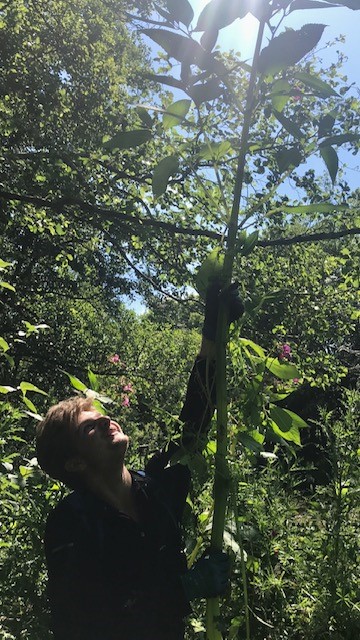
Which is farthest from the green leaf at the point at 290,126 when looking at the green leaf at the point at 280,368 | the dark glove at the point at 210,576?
the dark glove at the point at 210,576

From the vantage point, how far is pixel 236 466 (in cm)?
98

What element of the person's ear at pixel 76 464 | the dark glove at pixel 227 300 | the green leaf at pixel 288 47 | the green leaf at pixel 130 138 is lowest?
the person's ear at pixel 76 464

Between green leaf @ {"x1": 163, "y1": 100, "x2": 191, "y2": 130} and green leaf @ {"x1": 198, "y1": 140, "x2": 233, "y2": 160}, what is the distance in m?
0.08

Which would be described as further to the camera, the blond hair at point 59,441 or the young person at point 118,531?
the blond hair at point 59,441

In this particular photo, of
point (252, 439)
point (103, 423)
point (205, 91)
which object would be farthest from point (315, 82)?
point (103, 423)

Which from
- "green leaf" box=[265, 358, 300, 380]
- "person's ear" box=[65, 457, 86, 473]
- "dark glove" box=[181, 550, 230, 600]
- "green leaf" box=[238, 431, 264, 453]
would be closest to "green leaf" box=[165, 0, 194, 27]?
"green leaf" box=[265, 358, 300, 380]

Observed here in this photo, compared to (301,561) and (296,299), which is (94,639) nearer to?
(301,561)

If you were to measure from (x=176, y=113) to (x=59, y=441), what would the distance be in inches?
37.9

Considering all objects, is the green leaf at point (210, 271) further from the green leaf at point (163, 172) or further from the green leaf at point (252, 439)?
the green leaf at point (252, 439)

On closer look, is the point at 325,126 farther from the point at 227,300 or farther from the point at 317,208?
the point at 227,300

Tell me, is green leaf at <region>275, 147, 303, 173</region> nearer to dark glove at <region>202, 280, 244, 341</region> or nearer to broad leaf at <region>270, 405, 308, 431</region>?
dark glove at <region>202, 280, 244, 341</region>

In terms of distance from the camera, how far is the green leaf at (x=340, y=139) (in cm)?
81

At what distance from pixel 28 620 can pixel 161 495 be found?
642mm

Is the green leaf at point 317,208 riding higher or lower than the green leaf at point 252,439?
higher
